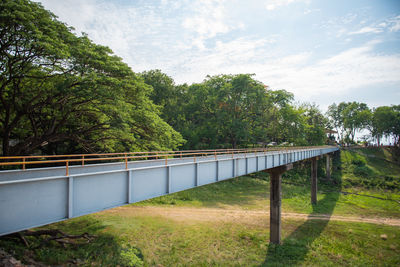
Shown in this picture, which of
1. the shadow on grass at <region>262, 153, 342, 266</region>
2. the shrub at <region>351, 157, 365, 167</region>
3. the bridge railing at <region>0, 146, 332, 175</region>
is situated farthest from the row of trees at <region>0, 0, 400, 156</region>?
the shrub at <region>351, 157, 365, 167</region>

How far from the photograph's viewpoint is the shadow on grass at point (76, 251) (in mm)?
12600

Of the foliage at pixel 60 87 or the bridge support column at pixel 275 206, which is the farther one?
the bridge support column at pixel 275 206

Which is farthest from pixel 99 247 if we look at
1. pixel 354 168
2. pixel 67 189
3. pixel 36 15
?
pixel 354 168

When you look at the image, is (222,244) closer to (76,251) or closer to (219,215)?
(219,215)

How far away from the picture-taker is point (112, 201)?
28.9 ft

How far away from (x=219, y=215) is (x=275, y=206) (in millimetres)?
7063

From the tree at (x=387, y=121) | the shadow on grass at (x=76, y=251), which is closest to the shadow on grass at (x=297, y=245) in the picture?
the shadow on grass at (x=76, y=251)

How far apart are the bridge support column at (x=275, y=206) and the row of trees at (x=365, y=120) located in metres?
60.2

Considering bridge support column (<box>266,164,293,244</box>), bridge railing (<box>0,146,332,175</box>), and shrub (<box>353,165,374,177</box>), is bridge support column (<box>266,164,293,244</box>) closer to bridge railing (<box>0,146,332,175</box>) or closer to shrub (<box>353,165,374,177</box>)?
bridge railing (<box>0,146,332,175</box>)

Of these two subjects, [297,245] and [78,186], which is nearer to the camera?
[78,186]

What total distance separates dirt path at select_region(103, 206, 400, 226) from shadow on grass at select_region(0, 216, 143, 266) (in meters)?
7.57

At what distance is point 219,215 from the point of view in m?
25.6

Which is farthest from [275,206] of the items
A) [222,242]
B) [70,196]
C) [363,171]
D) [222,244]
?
[363,171]

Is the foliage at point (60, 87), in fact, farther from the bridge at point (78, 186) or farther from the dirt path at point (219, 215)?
the bridge at point (78, 186)
